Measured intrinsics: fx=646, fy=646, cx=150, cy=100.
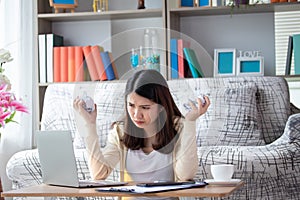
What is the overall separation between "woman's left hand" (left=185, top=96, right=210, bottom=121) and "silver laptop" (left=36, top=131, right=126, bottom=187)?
276 millimetres

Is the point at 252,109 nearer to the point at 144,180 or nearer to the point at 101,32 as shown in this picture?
the point at 101,32

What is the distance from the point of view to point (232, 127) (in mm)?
3381

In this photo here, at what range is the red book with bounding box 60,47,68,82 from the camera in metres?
4.14

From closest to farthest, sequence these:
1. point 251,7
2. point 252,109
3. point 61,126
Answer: point 61,126 < point 252,109 < point 251,7

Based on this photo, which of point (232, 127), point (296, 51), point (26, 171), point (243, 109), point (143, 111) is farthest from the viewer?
point (296, 51)


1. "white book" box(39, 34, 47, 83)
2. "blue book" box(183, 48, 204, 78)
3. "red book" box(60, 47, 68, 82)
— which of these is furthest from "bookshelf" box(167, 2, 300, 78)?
"blue book" box(183, 48, 204, 78)

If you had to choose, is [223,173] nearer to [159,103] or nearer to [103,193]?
[159,103]

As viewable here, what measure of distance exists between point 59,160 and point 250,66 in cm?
236

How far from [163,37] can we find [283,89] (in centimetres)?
179

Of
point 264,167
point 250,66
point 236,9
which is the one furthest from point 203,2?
point 264,167

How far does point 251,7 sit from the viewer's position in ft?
13.0

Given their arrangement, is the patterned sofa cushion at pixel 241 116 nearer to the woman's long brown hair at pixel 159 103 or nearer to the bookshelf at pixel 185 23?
the bookshelf at pixel 185 23

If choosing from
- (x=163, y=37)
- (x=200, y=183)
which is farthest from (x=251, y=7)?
(x=200, y=183)

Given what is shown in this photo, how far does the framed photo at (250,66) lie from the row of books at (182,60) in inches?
75.4
